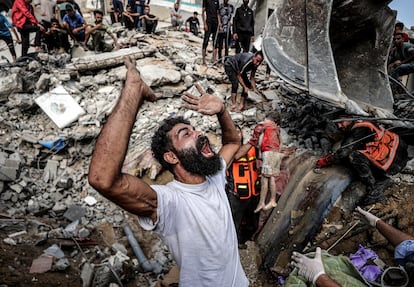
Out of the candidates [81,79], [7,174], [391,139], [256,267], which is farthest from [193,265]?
[81,79]

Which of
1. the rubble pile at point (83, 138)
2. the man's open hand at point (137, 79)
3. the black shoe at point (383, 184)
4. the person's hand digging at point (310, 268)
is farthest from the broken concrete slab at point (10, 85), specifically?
the black shoe at point (383, 184)

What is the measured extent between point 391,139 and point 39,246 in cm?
436

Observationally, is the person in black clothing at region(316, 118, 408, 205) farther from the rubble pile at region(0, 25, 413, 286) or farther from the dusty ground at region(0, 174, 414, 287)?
the rubble pile at region(0, 25, 413, 286)

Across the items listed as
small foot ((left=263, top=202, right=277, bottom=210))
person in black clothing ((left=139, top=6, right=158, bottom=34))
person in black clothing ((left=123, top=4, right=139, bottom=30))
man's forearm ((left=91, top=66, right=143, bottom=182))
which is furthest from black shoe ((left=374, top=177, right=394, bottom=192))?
person in black clothing ((left=123, top=4, right=139, bottom=30))

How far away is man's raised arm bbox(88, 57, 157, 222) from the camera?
1.09 m

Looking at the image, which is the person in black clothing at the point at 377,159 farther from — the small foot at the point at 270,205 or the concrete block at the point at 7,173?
the concrete block at the point at 7,173

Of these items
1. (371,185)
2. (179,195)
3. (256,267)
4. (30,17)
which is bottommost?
(256,267)

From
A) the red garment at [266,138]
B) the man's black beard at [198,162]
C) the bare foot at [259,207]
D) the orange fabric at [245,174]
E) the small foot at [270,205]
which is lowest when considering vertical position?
the bare foot at [259,207]

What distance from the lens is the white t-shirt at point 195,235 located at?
1.32m

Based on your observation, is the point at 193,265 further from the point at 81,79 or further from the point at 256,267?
the point at 81,79

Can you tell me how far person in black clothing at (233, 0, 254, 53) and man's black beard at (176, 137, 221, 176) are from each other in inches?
242

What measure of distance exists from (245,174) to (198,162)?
7.90 feet

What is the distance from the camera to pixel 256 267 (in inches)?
135

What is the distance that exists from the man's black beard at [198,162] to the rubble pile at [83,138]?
1.98 metres
